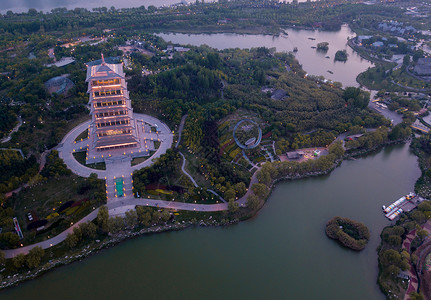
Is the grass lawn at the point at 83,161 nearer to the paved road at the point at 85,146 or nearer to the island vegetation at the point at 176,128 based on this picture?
the paved road at the point at 85,146

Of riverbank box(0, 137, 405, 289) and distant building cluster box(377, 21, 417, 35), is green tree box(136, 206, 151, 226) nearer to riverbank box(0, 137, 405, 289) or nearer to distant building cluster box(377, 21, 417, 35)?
riverbank box(0, 137, 405, 289)

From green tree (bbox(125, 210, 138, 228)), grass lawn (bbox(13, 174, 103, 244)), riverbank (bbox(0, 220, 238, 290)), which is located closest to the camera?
riverbank (bbox(0, 220, 238, 290))

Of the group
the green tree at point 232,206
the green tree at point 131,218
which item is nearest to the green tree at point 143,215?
the green tree at point 131,218

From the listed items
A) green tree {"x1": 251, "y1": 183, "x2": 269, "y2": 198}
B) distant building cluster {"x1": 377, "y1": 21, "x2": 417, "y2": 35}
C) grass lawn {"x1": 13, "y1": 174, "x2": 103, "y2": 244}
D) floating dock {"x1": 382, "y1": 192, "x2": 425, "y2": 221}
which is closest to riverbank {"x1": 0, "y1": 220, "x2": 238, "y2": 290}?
grass lawn {"x1": 13, "y1": 174, "x2": 103, "y2": 244}

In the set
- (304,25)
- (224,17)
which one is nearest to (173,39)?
(224,17)

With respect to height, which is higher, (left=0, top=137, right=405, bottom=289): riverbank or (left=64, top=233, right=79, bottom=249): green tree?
(left=64, top=233, right=79, bottom=249): green tree

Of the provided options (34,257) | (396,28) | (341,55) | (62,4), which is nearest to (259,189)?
(34,257)
